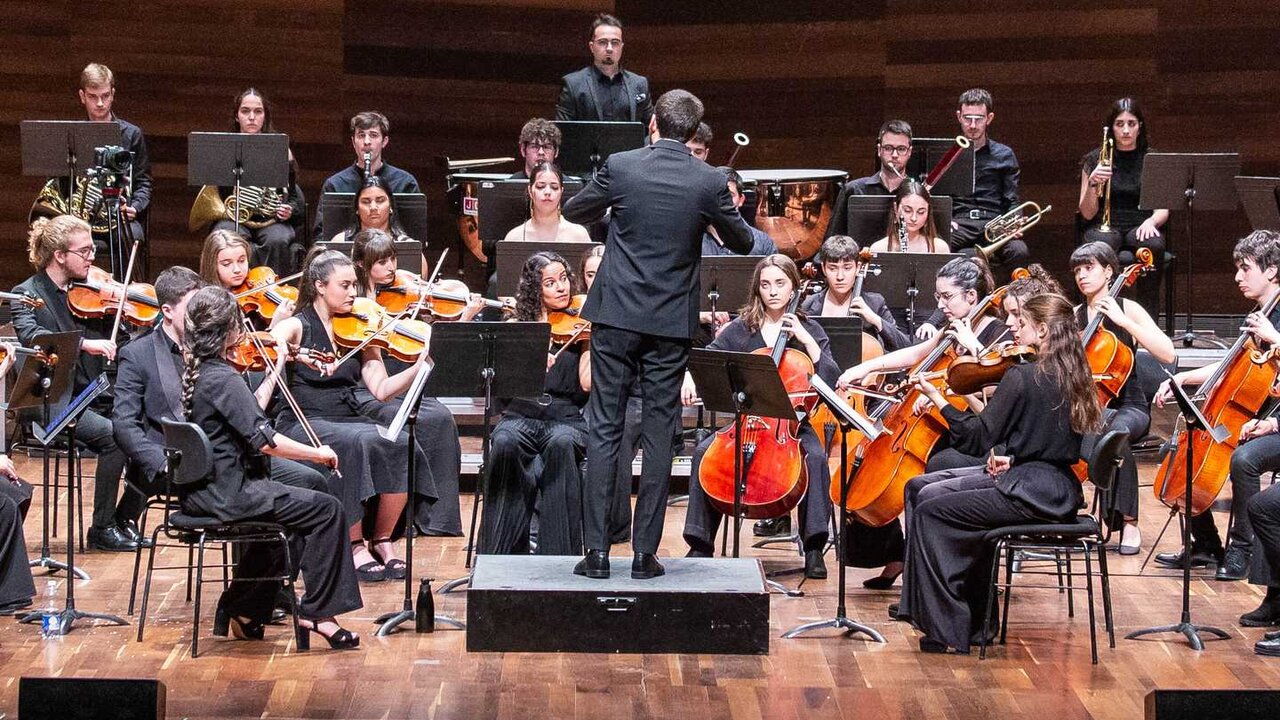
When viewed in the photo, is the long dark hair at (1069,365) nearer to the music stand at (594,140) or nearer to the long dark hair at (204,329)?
the long dark hair at (204,329)

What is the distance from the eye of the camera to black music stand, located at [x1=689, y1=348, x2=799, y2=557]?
200 inches

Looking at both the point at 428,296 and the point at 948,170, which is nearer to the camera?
the point at 428,296

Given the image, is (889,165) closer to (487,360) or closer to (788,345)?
(788,345)

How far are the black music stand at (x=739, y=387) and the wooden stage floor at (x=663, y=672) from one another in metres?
0.65

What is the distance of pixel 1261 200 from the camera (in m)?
7.39

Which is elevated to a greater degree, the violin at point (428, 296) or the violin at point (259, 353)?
the violin at point (428, 296)

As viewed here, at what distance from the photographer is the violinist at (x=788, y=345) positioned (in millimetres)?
5730

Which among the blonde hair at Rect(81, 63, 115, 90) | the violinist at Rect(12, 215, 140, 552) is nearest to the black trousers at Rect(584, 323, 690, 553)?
the violinist at Rect(12, 215, 140, 552)

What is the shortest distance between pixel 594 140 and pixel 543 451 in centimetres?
229

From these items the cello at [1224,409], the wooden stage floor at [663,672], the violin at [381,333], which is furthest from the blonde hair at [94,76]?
the cello at [1224,409]

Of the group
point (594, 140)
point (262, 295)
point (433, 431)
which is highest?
point (594, 140)

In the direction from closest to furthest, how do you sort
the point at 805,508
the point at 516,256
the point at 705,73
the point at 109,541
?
the point at 805,508 < the point at 109,541 < the point at 516,256 < the point at 705,73

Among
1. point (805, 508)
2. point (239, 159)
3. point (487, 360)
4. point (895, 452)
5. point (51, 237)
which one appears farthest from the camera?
point (239, 159)

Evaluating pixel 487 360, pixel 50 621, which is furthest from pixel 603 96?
pixel 50 621
